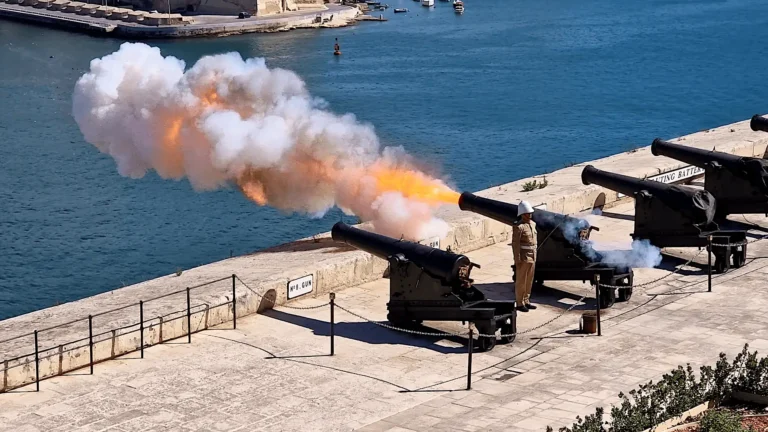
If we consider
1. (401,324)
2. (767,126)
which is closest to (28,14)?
(767,126)

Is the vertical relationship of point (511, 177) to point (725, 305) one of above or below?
below

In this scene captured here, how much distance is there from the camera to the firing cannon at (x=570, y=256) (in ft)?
69.8

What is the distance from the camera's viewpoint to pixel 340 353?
19.1 metres

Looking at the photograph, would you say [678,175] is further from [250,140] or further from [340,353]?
[340,353]

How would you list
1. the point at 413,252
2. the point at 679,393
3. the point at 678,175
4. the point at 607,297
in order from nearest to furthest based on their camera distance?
1. the point at 679,393
2. the point at 413,252
3. the point at 607,297
4. the point at 678,175

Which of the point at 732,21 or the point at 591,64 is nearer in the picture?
the point at 591,64

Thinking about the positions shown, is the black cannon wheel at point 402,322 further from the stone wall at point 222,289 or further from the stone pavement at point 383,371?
the stone wall at point 222,289

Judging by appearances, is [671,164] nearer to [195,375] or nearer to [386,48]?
[195,375]

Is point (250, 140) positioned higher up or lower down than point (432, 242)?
higher up

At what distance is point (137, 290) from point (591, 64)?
76.5 m

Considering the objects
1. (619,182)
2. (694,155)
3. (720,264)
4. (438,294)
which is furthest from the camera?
(694,155)

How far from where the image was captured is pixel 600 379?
1788cm

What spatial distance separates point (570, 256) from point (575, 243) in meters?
0.26

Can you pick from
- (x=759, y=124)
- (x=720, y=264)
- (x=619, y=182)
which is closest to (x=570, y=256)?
(x=720, y=264)
